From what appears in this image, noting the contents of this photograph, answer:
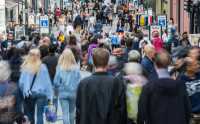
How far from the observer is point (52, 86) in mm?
13664

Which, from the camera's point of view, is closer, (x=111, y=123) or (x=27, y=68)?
(x=111, y=123)

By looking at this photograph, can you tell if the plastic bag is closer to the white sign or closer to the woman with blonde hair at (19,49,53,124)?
the woman with blonde hair at (19,49,53,124)

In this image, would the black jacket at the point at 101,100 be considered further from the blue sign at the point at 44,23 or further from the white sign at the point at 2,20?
the white sign at the point at 2,20

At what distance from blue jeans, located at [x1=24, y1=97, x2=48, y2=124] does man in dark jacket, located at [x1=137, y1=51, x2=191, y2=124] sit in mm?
4599

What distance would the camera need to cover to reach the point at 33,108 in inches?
536

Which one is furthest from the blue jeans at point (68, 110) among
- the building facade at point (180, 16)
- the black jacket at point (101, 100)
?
the building facade at point (180, 16)

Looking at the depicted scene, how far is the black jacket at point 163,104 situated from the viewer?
901 centimetres

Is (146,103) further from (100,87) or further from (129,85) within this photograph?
(129,85)

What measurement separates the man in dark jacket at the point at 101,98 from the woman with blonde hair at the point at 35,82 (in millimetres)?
3926

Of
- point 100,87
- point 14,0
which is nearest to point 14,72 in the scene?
point 100,87

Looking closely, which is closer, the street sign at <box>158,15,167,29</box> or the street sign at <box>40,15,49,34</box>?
the street sign at <box>158,15,167,29</box>

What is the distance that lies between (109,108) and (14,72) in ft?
16.1

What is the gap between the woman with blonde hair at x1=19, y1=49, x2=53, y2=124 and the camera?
13.2m

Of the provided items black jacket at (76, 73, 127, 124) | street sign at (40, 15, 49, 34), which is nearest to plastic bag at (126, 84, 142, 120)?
black jacket at (76, 73, 127, 124)
